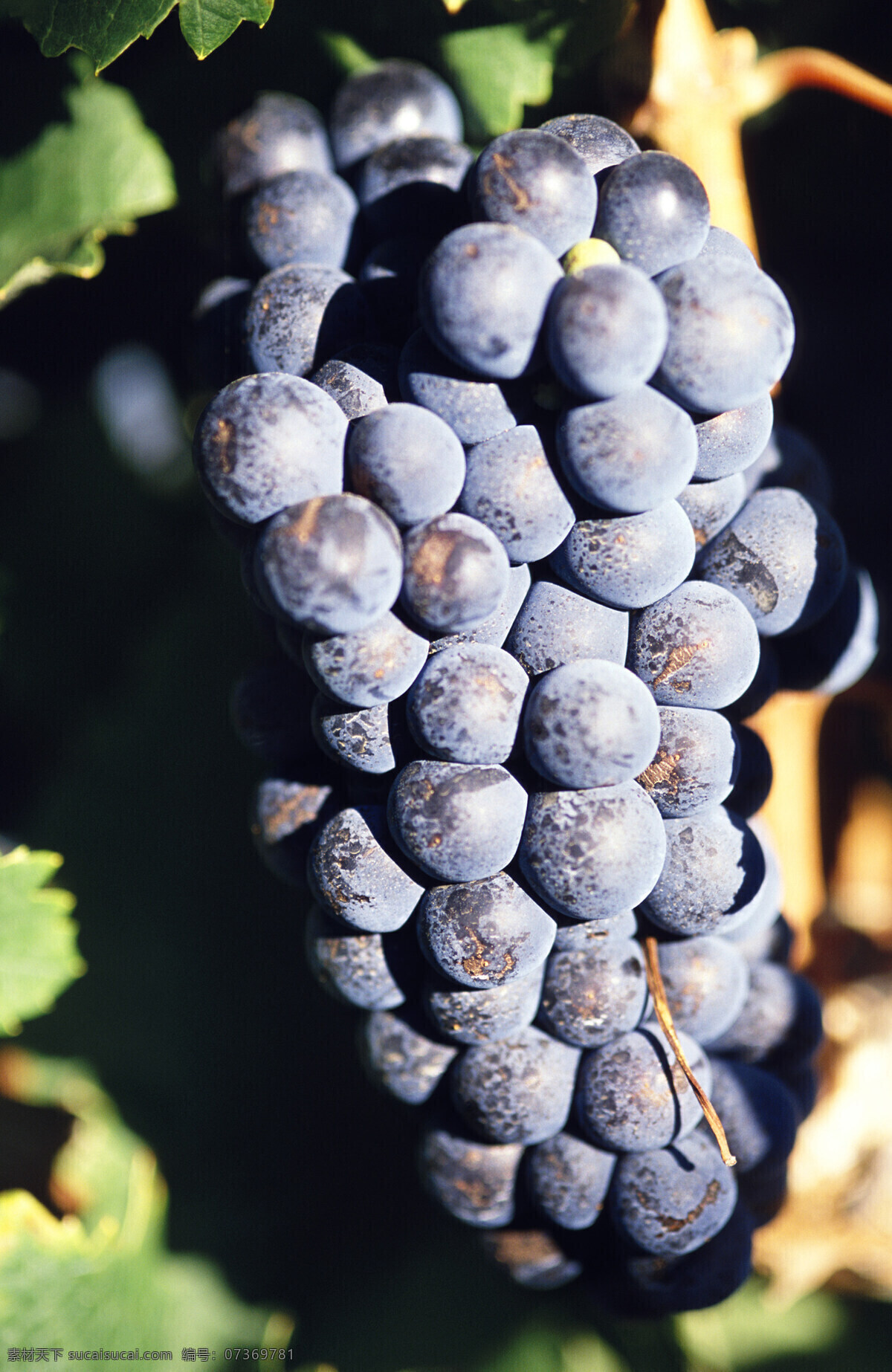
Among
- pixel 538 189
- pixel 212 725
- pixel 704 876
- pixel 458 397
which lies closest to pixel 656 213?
pixel 538 189

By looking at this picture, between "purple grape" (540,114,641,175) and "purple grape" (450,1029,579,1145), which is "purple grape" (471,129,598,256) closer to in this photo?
"purple grape" (540,114,641,175)

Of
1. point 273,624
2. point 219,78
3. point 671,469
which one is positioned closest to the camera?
point 671,469

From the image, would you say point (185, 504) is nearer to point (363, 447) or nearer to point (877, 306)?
point (363, 447)

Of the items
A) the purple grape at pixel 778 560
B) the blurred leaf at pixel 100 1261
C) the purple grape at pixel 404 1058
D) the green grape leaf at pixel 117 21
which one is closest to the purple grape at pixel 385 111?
the green grape leaf at pixel 117 21

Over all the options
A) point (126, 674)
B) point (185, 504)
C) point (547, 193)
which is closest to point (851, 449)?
point (547, 193)

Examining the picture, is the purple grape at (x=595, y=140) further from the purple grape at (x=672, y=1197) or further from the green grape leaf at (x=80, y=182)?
the purple grape at (x=672, y=1197)
